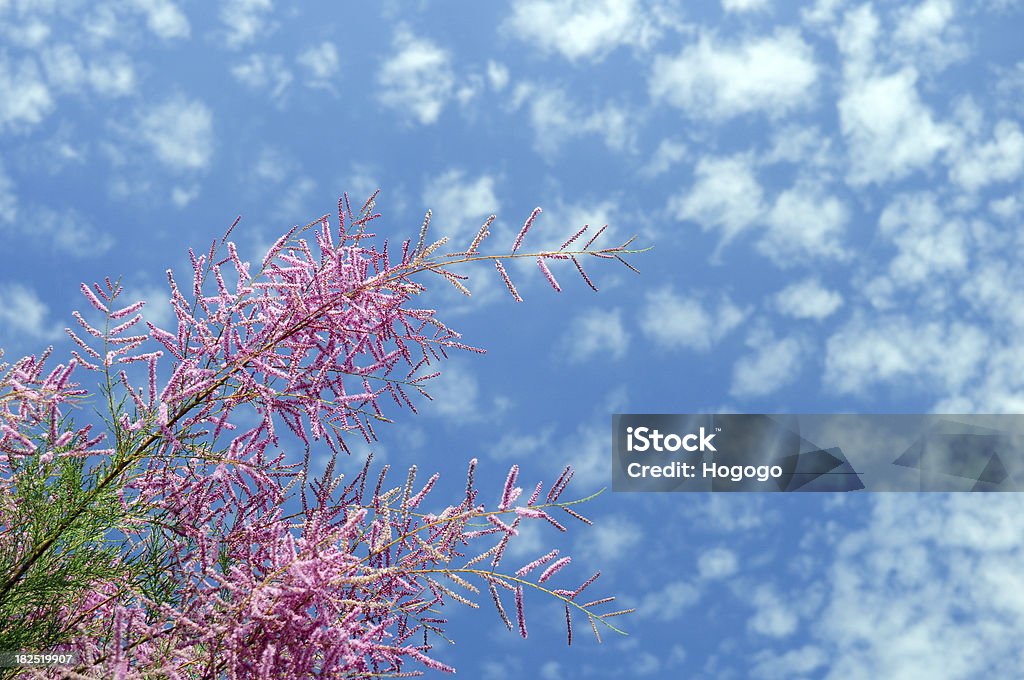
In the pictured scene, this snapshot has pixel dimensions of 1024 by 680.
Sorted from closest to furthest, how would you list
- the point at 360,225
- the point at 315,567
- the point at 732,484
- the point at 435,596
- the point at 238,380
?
the point at 315,567 → the point at 238,380 → the point at 435,596 → the point at 360,225 → the point at 732,484

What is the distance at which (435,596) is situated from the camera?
4.23 metres

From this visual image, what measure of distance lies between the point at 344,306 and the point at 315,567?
1.10 meters

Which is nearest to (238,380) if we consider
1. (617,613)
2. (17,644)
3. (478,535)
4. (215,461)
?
(215,461)

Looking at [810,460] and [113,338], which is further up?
[810,460]

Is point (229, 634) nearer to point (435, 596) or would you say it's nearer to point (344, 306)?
point (435, 596)

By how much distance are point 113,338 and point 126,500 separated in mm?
714

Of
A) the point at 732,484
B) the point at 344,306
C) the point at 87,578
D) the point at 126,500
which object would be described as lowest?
the point at 87,578

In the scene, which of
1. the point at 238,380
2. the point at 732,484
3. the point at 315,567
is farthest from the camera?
the point at 732,484

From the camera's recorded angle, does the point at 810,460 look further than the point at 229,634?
Yes

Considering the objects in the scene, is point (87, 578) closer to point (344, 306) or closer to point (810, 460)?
point (344, 306)

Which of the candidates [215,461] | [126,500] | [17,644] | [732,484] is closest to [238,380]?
[215,461]

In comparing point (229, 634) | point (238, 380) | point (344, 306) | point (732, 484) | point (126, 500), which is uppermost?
point (732, 484)

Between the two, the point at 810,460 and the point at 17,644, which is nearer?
the point at 17,644

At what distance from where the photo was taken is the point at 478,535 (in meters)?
Result: 3.84
